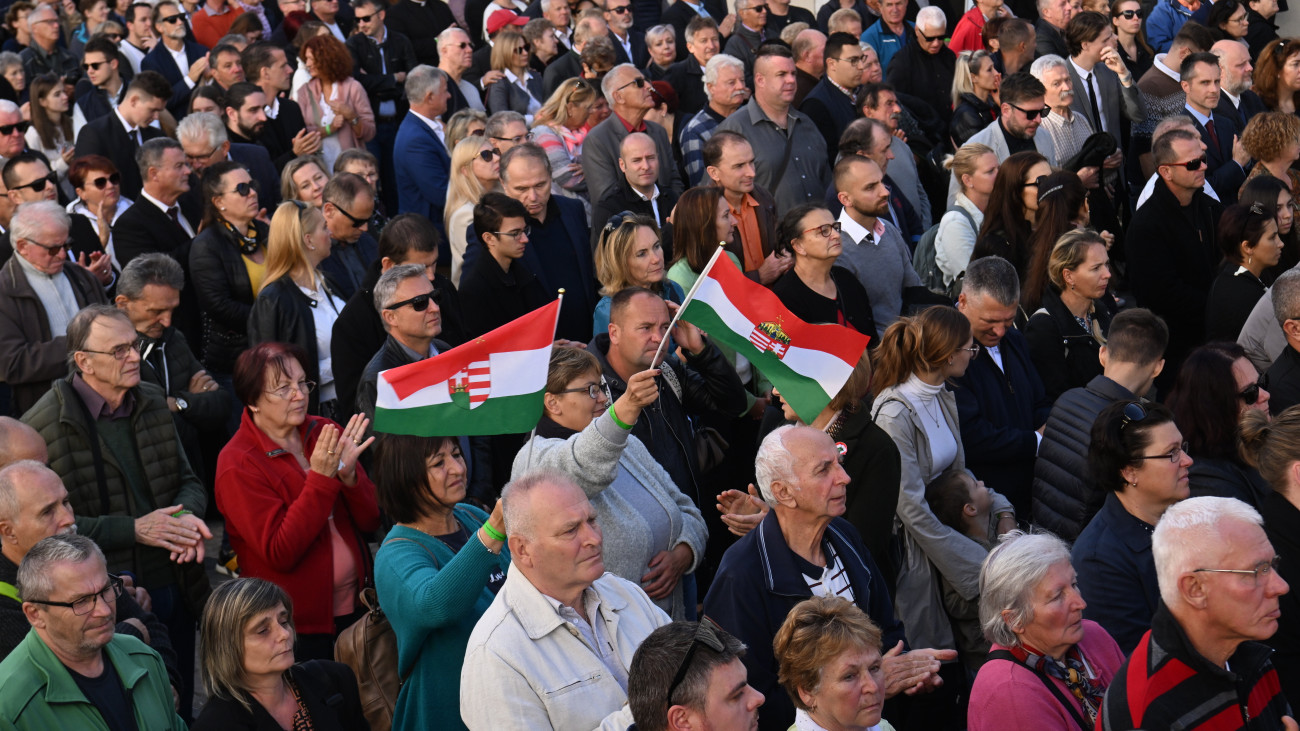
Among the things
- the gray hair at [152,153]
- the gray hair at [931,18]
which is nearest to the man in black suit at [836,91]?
the gray hair at [931,18]

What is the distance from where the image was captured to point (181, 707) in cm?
587

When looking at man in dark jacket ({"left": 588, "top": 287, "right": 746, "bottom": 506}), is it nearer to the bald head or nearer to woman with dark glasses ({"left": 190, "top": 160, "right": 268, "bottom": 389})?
the bald head

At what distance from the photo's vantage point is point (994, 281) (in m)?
6.96

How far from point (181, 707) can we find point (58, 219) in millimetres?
2959

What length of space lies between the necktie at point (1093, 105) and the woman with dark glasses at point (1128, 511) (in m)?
6.42

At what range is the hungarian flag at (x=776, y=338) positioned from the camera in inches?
219

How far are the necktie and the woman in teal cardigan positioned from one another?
7645 mm

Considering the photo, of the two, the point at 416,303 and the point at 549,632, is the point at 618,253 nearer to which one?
the point at 416,303

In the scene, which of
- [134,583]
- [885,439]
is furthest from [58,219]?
[885,439]

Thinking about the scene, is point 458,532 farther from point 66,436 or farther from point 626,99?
point 626,99

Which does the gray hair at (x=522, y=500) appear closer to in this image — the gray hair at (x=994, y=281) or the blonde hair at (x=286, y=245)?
the gray hair at (x=994, y=281)

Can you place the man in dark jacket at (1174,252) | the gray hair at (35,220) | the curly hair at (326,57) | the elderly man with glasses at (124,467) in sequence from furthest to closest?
the curly hair at (326,57) → the man in dark jacket at (1174,252) → the gray hair at (35,220) → the elderly man with glasses at (124,467)

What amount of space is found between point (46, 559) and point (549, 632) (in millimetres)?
1709

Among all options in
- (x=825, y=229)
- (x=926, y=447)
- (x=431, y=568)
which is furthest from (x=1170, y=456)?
(x=825, y=229)
